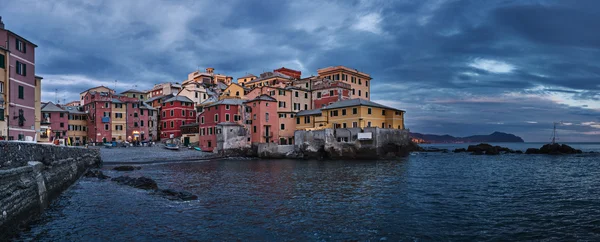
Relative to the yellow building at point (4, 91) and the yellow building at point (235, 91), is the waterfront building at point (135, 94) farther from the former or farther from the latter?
the yellow building at point (4, 91)

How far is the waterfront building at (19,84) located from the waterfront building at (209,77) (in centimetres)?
7881

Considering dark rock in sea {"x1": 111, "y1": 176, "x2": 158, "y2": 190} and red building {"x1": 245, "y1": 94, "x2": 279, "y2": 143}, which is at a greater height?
red building {"x1": 245, "y1": 94, "x2": 279, "y2": 143}

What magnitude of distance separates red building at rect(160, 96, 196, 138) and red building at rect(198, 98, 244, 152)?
1804 cm

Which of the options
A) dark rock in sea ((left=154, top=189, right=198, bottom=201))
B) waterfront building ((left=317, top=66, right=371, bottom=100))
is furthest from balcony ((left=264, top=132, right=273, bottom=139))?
dark rock in sea ((left=154, top=189, right=198, bottom=201))

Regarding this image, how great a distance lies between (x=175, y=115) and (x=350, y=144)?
53.3 meters

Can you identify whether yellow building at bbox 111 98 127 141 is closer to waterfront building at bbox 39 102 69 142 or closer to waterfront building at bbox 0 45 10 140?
waterfront building at bbox 39 102 69 142

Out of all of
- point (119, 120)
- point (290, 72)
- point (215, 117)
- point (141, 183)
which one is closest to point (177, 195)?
point (141, 183)

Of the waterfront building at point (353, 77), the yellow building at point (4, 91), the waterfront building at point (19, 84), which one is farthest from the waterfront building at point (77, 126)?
the waterfront building at point (353, 77)

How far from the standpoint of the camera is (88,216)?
20297 millimetres

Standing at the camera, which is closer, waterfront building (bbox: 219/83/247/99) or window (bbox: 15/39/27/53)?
window (bbox: 15/39/27/53)

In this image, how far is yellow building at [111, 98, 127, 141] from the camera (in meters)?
89.7

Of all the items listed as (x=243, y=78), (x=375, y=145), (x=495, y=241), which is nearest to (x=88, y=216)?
(x=495, y=241)

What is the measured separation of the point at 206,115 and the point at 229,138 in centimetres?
1037

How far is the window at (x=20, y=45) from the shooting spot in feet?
134
